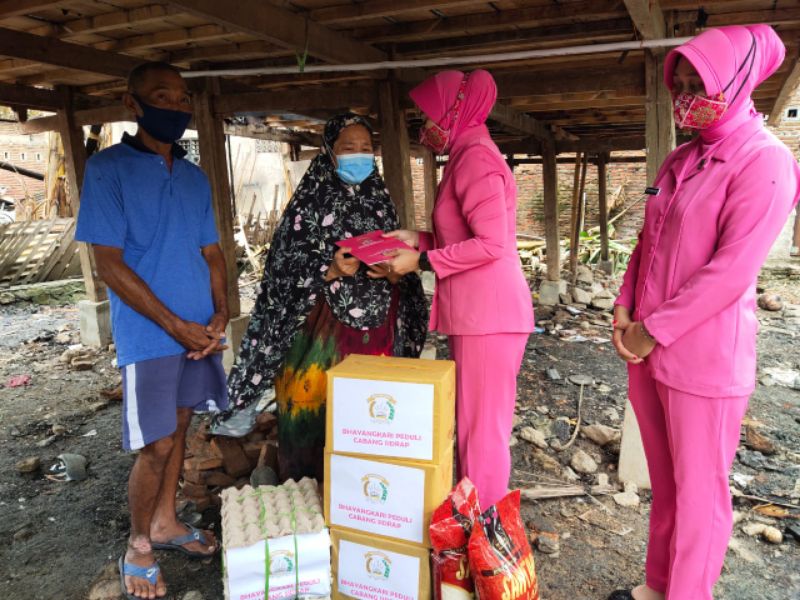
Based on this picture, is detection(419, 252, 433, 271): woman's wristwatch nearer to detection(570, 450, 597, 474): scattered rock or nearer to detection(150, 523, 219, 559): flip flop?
detection(150, 523, 219, 559): flip flop

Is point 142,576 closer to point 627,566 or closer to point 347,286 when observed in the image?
point 347,286

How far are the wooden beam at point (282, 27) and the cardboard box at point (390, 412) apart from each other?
5.84 feet

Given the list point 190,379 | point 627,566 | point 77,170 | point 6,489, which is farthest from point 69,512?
point 77,170

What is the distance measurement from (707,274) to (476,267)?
0.91 m

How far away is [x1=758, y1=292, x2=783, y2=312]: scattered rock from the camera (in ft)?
29.8

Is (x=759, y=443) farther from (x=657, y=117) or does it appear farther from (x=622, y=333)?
(x=622, y=333)

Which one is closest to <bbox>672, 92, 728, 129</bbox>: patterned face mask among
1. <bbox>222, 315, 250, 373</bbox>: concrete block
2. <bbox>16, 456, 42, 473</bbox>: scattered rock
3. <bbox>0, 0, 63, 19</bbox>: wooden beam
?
<bbox>0, 0, 63, 19</bbox>: wooden beam

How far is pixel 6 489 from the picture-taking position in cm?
385

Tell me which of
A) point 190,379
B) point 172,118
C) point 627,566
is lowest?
point 627,566

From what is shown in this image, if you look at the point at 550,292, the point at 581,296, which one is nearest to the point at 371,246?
the point at 550,292

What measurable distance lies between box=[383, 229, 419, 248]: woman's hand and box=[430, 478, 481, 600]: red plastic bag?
1217mm

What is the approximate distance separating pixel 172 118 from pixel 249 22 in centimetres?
→ 83

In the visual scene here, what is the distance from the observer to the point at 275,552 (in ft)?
7.11

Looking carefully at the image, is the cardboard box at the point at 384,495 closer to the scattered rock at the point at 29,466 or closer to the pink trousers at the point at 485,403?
the pink trousers at the point at 485,403
